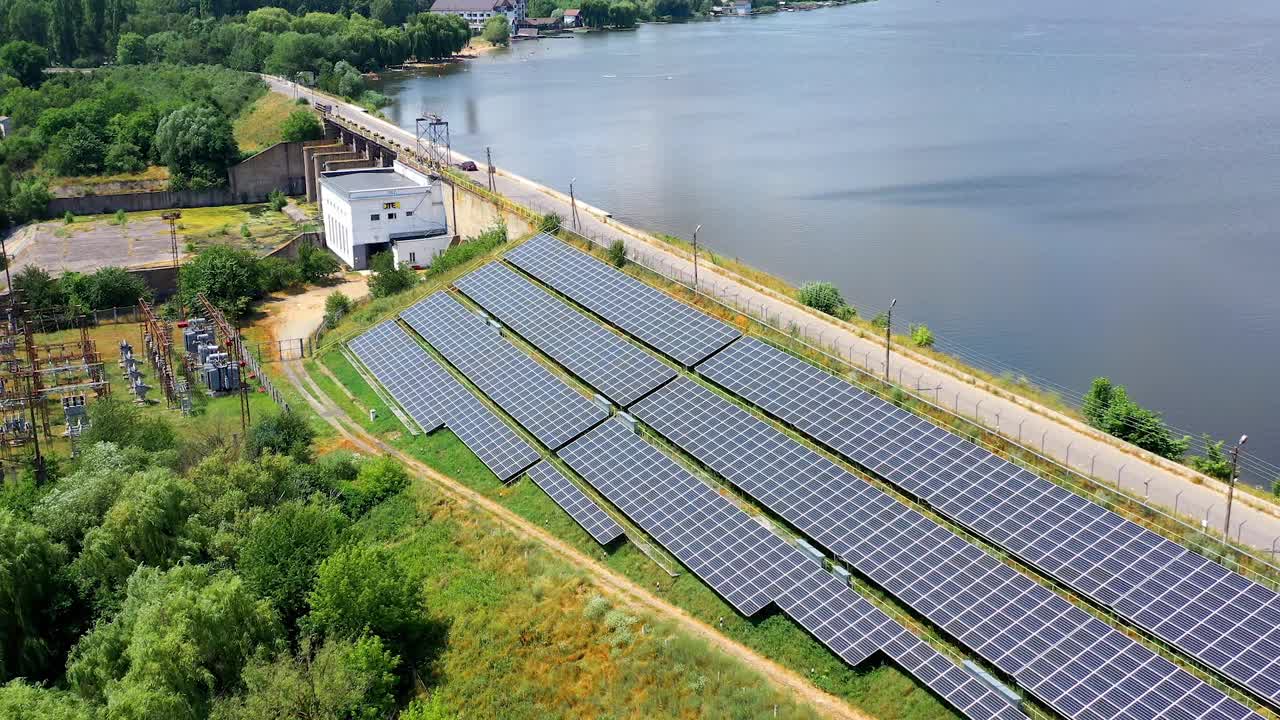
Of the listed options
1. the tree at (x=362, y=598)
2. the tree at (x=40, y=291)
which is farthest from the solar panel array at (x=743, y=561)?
the tree at (x=40, y=291)

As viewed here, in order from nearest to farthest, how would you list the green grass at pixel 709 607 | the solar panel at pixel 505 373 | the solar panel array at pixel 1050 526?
the solar panel array at pixel 1050 526
the green grass at pixel 709 607
the solar panel at pixel 505 373

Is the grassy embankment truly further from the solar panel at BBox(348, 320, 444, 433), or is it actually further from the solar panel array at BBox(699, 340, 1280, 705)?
the solar panel array at BBox(699, 340, 1280, 705)

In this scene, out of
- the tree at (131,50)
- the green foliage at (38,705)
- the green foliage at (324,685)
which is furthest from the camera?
the tree at (131,50)

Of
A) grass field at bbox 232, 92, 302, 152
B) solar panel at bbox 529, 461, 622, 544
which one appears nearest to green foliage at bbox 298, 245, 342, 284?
solar panel at bbox 529, 461, 622, 544

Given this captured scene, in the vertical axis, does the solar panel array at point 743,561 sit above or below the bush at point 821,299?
below

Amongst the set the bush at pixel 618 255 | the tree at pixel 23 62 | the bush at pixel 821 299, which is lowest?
the bush at pixel 821 299

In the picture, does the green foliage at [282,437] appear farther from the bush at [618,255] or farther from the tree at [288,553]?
the bush at [618,255]

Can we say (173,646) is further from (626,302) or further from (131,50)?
(131,50)
